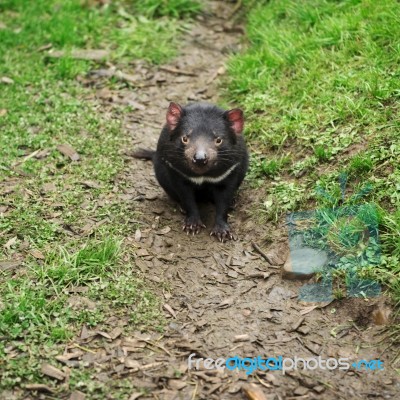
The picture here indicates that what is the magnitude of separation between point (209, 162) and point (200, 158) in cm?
12

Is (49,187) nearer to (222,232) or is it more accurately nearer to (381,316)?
(222,232)

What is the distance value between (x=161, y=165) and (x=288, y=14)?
2.53m

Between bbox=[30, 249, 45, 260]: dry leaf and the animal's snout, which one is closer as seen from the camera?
bbox=[30, 249, 45, 260]: dry leaf

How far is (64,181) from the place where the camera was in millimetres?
5238

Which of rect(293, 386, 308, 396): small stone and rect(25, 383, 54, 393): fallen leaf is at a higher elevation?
rect(293, 386, 308, 396): small stone

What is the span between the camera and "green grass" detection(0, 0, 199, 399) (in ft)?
12.7

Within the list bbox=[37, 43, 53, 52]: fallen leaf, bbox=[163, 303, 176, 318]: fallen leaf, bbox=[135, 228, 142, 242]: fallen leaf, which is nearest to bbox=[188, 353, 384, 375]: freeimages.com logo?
bbox=[163, 303, 176, 318]: fallen leaf

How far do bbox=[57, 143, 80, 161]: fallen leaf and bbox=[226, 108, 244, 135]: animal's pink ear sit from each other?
1416mm

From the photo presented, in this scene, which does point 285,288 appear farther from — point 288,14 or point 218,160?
point 288,14

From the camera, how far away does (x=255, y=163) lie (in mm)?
5383

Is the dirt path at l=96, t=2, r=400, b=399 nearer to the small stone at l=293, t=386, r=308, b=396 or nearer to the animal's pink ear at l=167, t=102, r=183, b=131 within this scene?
the small stone at l=293, t=386, r=308, b=396

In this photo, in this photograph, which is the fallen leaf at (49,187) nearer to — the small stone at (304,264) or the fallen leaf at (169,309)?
the fallen leaf at (169,309)

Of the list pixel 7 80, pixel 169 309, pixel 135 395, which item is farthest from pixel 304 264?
pixel 7 80

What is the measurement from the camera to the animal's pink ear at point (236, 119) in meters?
4.90
